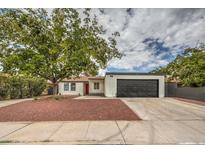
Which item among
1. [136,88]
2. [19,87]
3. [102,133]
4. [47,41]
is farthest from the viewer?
[136,88]

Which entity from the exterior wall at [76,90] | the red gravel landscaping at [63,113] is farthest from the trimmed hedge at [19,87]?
the red gravel landscaping at [63,113]

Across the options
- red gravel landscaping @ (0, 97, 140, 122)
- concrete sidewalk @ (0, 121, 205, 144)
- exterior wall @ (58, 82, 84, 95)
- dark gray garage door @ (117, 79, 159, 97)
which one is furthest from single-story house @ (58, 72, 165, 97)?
concrete sidewalk @ (0, 121, 205, 144)

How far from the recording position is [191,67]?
19.7m

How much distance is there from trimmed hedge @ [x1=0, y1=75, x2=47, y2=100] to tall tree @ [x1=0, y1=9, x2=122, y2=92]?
90.5 inches

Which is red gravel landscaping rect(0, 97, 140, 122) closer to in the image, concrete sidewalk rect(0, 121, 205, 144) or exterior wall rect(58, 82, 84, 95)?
concrete sidewalk rect(0, 121, 205, 144)

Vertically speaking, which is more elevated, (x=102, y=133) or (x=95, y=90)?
(x=102, y=133)

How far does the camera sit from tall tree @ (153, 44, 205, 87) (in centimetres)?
1848

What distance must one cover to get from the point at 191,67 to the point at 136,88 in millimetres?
7365

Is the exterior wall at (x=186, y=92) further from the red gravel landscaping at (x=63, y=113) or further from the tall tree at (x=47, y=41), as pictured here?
the tall tree at (x=47, y=41)

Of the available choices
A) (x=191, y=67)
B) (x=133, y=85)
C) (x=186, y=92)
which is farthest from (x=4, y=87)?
(x=191, y=67)

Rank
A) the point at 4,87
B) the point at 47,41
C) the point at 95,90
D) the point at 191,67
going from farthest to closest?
1. the point at 95,90
2. the point at 191,67
3. the point at 4,87
4. the point at 47,41

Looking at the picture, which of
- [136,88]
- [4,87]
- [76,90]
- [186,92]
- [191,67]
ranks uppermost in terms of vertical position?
[191,67]

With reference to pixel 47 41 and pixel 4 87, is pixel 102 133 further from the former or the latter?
pixel 4 87
